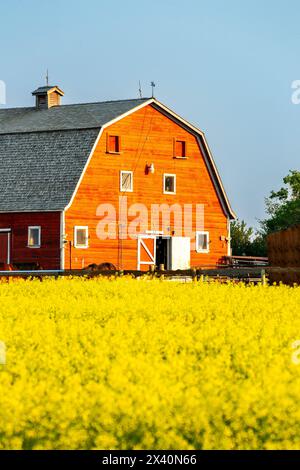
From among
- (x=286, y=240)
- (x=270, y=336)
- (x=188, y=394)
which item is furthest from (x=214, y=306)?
(x=286, y=240)

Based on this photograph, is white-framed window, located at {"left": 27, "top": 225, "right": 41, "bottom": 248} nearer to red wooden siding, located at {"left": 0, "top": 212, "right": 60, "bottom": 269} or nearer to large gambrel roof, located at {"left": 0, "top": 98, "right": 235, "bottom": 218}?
red wooden siding, located at {"left": 0, "top": 212, "right": 60, "bottom": 269}

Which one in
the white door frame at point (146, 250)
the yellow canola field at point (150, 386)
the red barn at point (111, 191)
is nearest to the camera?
the yellow canola field at point (150, 386)

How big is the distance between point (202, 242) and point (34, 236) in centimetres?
1031

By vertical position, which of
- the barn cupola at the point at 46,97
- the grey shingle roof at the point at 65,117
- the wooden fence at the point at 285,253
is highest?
the barn cupola at the point at 46,97

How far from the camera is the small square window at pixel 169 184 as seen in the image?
66.4 metres

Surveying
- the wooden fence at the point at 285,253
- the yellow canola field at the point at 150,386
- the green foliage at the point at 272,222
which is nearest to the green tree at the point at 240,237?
the green foliage at the point at 272,222

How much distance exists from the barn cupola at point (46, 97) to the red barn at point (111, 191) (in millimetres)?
4543

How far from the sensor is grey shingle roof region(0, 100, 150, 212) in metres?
62.3

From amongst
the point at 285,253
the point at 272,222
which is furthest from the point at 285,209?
the point at 285,253

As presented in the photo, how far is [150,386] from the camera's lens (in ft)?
33.6

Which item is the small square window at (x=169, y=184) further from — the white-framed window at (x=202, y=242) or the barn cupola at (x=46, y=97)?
the barn cupola at (x=46, y=97)

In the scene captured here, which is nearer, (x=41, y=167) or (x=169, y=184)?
(x=41, y=167)

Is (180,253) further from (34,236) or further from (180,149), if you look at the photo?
(34,236)
